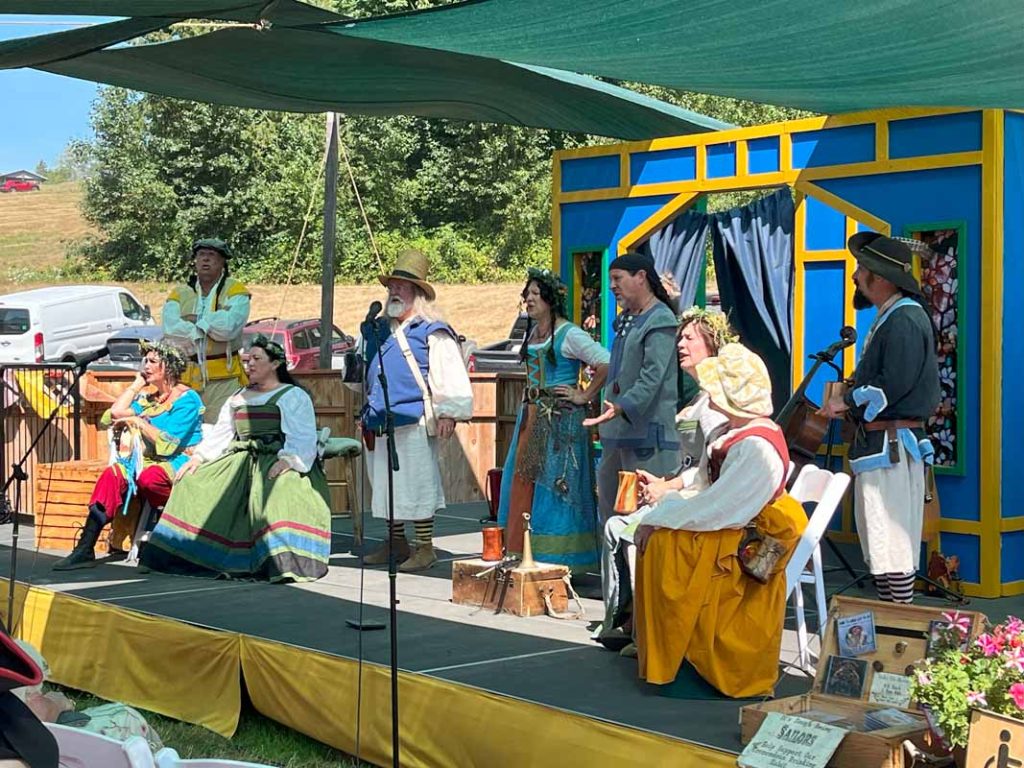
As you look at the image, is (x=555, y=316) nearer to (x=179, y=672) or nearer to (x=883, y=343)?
(x=883, y=343)

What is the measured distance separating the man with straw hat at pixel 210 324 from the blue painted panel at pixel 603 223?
1843 mm

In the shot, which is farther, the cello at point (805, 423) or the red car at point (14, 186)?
the red car at point (14, 186)

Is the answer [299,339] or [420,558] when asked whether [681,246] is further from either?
[299,339]

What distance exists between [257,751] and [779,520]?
1.94m

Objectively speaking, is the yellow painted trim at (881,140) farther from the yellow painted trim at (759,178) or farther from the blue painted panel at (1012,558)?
the blue painted panel at (1012,558)

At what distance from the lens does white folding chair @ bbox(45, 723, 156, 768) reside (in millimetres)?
2676

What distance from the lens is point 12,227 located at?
4088 cm

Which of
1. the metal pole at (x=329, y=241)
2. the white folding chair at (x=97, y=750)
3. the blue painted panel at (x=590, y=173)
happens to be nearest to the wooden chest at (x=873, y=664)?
the white folding chair at (x=97, y=750)

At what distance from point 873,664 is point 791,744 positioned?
1.86 feet

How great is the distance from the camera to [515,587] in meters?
5.93

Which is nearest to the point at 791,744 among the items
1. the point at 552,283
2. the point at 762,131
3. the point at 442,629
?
the point at 442,629

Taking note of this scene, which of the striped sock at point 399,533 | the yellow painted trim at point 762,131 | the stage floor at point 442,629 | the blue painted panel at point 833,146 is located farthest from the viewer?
the striped sock at point 399,533

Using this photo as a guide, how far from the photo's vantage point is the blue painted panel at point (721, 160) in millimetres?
7277

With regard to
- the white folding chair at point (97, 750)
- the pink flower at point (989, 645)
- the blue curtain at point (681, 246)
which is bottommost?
the white folding chair at point (97, 750)
